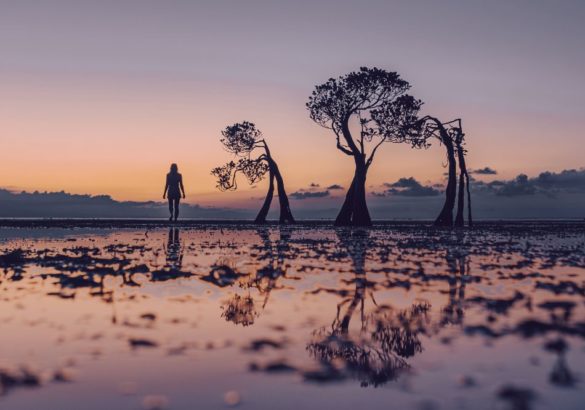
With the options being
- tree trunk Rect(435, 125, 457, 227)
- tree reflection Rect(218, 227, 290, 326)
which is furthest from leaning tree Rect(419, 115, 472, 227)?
tree reflection Rect(218, 227, 290, 326)

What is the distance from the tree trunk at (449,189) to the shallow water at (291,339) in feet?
97.4

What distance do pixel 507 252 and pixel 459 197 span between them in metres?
25.1

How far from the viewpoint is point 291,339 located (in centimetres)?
541

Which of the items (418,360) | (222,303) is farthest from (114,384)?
(222,303)

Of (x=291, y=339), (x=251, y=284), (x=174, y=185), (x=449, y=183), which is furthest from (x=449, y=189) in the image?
(x=291, y=339)

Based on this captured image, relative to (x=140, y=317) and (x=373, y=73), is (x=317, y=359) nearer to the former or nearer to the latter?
(x=140, y=317)

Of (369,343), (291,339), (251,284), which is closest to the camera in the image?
(369,343)

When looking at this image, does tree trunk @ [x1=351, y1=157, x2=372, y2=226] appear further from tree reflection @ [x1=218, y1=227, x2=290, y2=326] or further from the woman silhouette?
tree reflection @ [x1=218, y1=227, x2=290, y2=326]

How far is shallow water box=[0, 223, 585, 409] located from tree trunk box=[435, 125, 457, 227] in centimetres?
2968

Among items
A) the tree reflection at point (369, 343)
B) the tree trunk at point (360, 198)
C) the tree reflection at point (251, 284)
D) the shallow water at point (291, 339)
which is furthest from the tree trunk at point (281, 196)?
the tree reflection at point (369, 343)

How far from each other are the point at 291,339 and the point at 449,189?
36875 millimetres

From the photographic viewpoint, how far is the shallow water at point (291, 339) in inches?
149

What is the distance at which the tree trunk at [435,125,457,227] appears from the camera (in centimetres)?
4033

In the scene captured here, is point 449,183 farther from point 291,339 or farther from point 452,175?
point 291,339
